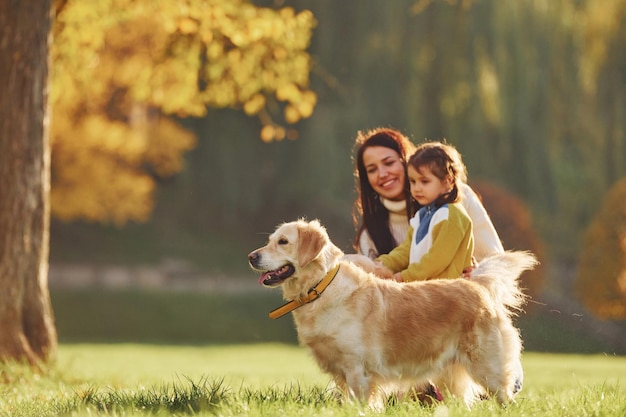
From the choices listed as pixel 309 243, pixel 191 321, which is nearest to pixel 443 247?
pixel 309 243

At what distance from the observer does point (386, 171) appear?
6.46 metres

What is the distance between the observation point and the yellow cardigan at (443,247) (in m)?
5.65

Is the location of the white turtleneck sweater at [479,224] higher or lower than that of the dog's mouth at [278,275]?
higher

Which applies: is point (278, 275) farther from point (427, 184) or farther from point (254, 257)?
point (427, 184)

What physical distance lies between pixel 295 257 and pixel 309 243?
0.37ft

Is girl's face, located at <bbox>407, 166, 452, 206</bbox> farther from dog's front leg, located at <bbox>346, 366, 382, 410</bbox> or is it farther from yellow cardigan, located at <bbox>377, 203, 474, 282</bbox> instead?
dog's front leg, located at <bbox>346, 366, 382, 410</bbox>

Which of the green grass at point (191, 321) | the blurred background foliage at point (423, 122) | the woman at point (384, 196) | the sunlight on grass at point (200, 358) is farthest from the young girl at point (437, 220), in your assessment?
the green grass at point (191, 321)

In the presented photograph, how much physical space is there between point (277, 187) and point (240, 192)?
994 millimetres

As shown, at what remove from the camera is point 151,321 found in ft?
79.4

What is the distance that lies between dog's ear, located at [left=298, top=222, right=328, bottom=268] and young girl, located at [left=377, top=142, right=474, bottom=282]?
32.7 inches

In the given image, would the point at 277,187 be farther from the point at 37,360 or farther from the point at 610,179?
the point at 37,360

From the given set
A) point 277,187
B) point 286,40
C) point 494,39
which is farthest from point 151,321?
point 286,40

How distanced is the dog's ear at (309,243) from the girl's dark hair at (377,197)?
1.44m

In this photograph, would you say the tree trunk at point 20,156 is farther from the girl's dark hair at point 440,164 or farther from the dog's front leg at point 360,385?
the dog's front leg at point 360,385
